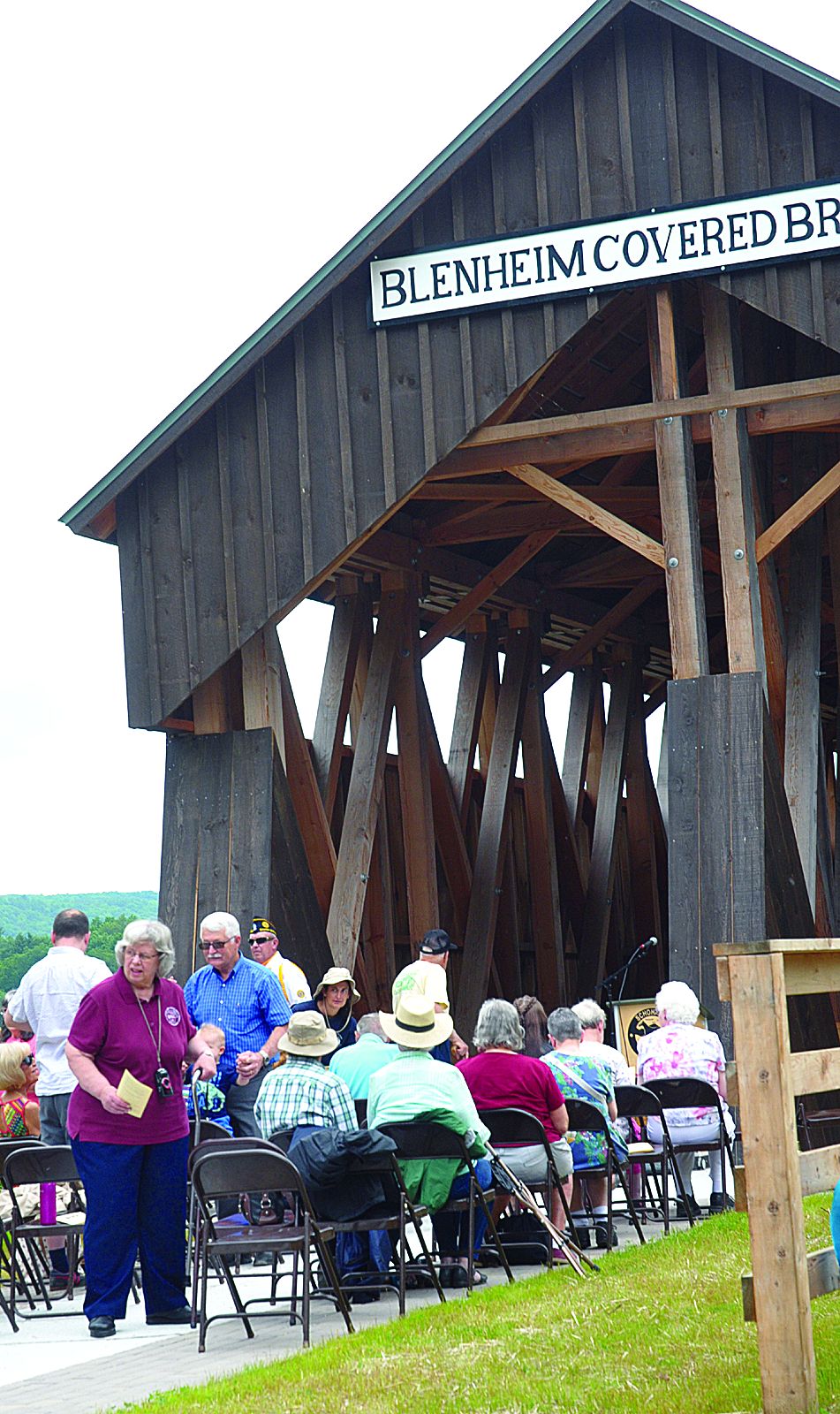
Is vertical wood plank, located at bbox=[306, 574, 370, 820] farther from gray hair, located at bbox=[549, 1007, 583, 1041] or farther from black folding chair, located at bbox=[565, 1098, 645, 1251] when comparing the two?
black folding chair, located at bbox=[565, 1098, 645, 1251]

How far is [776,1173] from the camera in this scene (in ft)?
13.5

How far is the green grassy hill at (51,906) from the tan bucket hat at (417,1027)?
135ft

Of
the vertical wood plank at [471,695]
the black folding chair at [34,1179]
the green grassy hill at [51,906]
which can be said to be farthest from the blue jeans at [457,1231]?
the green grassy hill at [51,906]

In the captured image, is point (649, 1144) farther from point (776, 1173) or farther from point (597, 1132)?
point (776, 1173)

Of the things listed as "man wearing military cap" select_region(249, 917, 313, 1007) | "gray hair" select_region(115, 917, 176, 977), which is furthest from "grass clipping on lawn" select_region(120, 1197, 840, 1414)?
"man wearing military cap" select_region(249, 917, 313, 1007)

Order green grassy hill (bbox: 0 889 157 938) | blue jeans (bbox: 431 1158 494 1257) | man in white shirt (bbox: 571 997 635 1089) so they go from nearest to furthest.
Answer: blue jeans (bbox: 431 1158 494 1257) → man in white shirt (bbox: 571 997 635 1089) → green grassy hill (bbox: 0 889 157 938)

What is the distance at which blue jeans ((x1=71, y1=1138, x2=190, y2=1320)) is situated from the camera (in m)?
6.26

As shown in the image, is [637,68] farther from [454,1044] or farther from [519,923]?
[519,923]

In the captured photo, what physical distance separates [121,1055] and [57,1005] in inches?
58.0

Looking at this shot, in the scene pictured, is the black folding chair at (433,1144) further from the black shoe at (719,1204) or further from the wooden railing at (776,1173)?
the black shoe at (719,1204)

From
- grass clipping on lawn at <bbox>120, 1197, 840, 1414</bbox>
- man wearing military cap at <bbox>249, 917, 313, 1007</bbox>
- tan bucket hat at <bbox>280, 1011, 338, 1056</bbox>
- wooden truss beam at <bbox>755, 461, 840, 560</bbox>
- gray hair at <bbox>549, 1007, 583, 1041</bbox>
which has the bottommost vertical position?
grass clipping on lawn at <bbox>120, 1197, 840, 1414</bbox>

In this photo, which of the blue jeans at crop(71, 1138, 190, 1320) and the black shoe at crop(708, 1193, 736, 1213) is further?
the black shoe at crop(708, 1193, 736, 1213)

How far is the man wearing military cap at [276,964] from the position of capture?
9.21m

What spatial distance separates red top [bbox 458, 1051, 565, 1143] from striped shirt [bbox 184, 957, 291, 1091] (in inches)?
45.6
